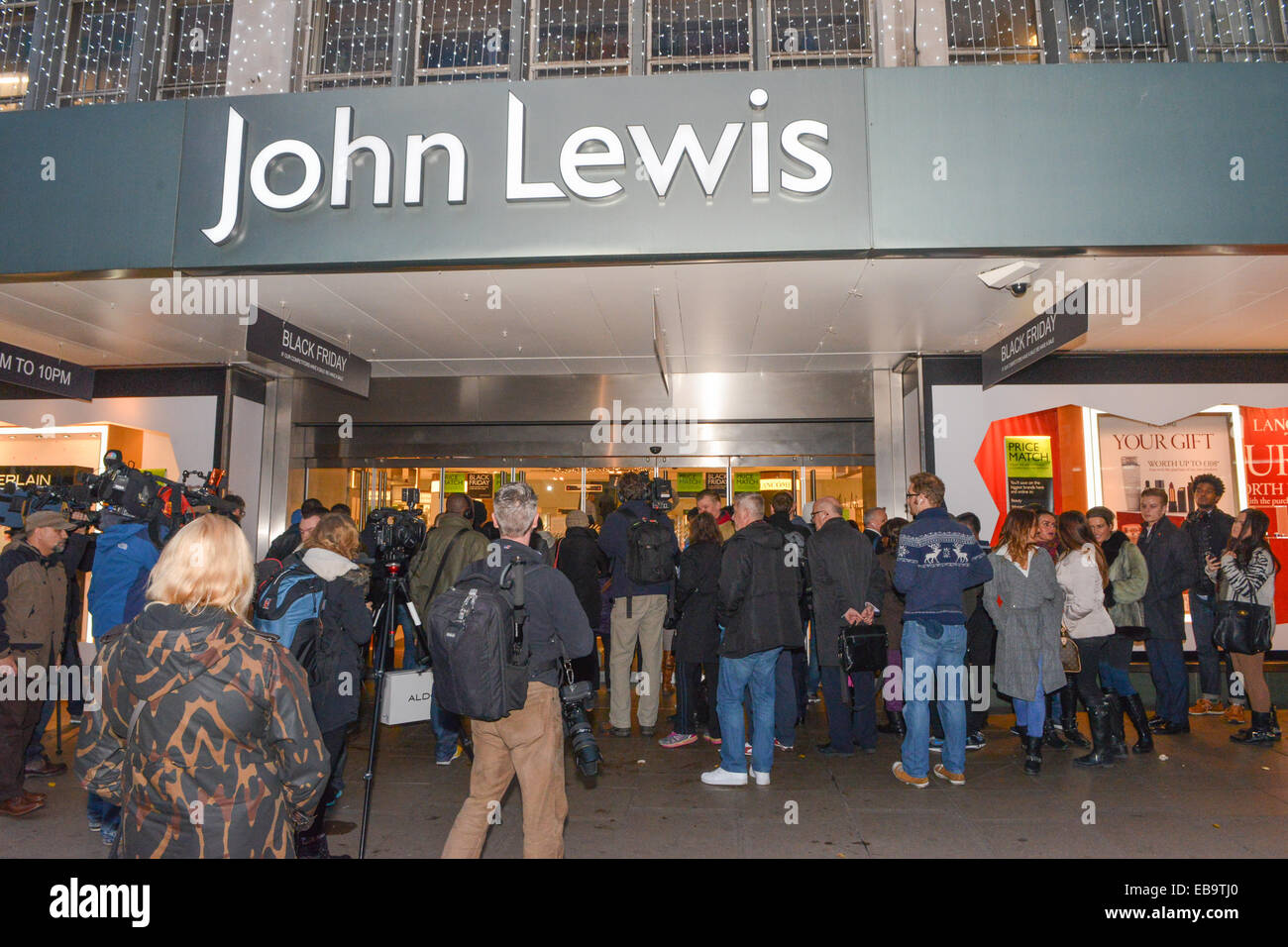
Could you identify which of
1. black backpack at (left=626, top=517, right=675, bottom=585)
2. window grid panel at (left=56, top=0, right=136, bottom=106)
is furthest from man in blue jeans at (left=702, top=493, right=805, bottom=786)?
window grid panel at (left=56, top=0, right=136, bottom=106)

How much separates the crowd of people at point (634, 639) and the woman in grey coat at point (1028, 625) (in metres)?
0.02

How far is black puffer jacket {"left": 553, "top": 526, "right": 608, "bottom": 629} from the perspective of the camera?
20.9 ft

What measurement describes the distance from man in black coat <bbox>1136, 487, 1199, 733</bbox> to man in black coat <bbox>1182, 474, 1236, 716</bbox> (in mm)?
250

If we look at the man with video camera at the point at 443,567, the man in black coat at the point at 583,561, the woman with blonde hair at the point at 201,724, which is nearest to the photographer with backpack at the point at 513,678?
the woman with blonde hair at the point at 201,724

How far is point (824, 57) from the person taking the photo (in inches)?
276

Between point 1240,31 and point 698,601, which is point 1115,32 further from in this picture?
point 698,601

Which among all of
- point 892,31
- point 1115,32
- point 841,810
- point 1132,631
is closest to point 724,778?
point 841,810

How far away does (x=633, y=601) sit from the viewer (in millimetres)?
6160

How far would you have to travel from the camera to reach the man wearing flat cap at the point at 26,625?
14.7 ft

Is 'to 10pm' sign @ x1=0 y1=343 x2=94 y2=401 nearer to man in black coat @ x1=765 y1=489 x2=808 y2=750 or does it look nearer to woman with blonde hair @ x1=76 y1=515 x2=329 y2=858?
woman with blonde hair @ x1=76 y1=515 x2=329 y2=858

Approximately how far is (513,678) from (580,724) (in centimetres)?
32
